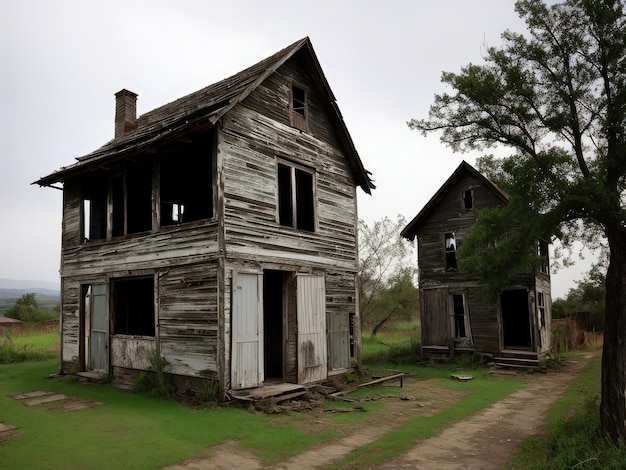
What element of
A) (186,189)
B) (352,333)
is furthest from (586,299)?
(186,189)

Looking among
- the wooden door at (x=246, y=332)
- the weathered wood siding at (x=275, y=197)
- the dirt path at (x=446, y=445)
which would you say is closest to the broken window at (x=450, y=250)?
the weathered wood siding at (x=275, y=197)

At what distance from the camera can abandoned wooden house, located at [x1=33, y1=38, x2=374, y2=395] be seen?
461 inches

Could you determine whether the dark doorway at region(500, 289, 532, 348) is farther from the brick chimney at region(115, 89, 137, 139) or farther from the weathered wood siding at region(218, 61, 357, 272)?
the brick chimney at region(115, 89, 137, 139)

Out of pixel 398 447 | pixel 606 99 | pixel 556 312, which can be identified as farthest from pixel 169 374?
pixel 556 312

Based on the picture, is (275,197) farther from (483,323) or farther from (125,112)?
(483,323)

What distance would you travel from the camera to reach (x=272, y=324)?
16.0 meters

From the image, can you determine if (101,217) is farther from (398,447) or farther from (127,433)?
(398,447)

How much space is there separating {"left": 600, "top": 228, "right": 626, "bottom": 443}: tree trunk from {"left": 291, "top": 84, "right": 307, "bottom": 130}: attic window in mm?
9336

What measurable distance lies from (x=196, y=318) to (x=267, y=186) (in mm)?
3989

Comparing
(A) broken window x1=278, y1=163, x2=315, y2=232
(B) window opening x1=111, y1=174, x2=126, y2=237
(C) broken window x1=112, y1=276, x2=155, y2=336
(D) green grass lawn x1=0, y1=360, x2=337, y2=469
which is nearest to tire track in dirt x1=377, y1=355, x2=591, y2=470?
(D) green grass lawn x1=0, y1=360, x2=337, y2=469

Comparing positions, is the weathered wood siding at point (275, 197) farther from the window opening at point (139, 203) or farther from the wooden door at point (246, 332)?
the window opening at point (139, 203)

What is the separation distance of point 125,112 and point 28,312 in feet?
111

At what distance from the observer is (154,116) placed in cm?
1775

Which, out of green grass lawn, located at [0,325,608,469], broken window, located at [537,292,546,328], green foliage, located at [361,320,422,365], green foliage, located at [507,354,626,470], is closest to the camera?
green foliage, located at [507,354,626,470]
